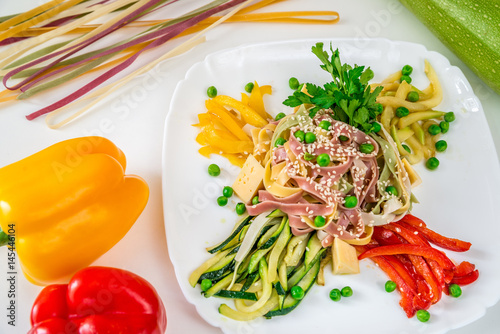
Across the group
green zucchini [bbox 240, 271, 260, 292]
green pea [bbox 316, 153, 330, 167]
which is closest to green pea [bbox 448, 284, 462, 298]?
green pea [bbox 316, 153, 330, 167]

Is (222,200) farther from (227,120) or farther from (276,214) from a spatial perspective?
(227,120)

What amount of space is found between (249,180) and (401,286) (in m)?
1.07

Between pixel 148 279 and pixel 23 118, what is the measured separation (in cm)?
153

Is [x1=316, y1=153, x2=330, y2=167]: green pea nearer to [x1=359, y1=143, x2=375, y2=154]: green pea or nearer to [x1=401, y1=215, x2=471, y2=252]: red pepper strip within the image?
[x1=359, y1=143, x2=375, y2=154]: green pea

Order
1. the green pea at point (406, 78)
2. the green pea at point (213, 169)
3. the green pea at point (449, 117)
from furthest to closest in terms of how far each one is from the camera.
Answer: the green pea at point (406, 78), the green pea at point (449, 117), the green pea at point (213, 169)

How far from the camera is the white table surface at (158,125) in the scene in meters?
3.05

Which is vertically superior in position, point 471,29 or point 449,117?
point 471,29

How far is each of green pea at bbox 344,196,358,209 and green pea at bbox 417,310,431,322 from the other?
684mm

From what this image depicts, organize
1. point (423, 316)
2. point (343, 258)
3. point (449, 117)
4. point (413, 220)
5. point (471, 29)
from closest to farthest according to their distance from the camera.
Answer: point (423, 316) → point (343, 258) → point (413, 220) → point (449, 117) → point (471, 29)

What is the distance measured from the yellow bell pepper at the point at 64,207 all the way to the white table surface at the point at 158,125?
0.19 m

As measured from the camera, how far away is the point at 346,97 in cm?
311

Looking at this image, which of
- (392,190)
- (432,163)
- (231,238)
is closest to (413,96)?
(432,163)

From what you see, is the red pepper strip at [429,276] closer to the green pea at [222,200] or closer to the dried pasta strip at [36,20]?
the green pea at [222,200]

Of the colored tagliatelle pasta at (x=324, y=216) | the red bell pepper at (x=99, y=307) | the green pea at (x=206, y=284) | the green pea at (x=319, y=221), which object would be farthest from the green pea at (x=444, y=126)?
the red bell pepper at (x=99, y=307)
